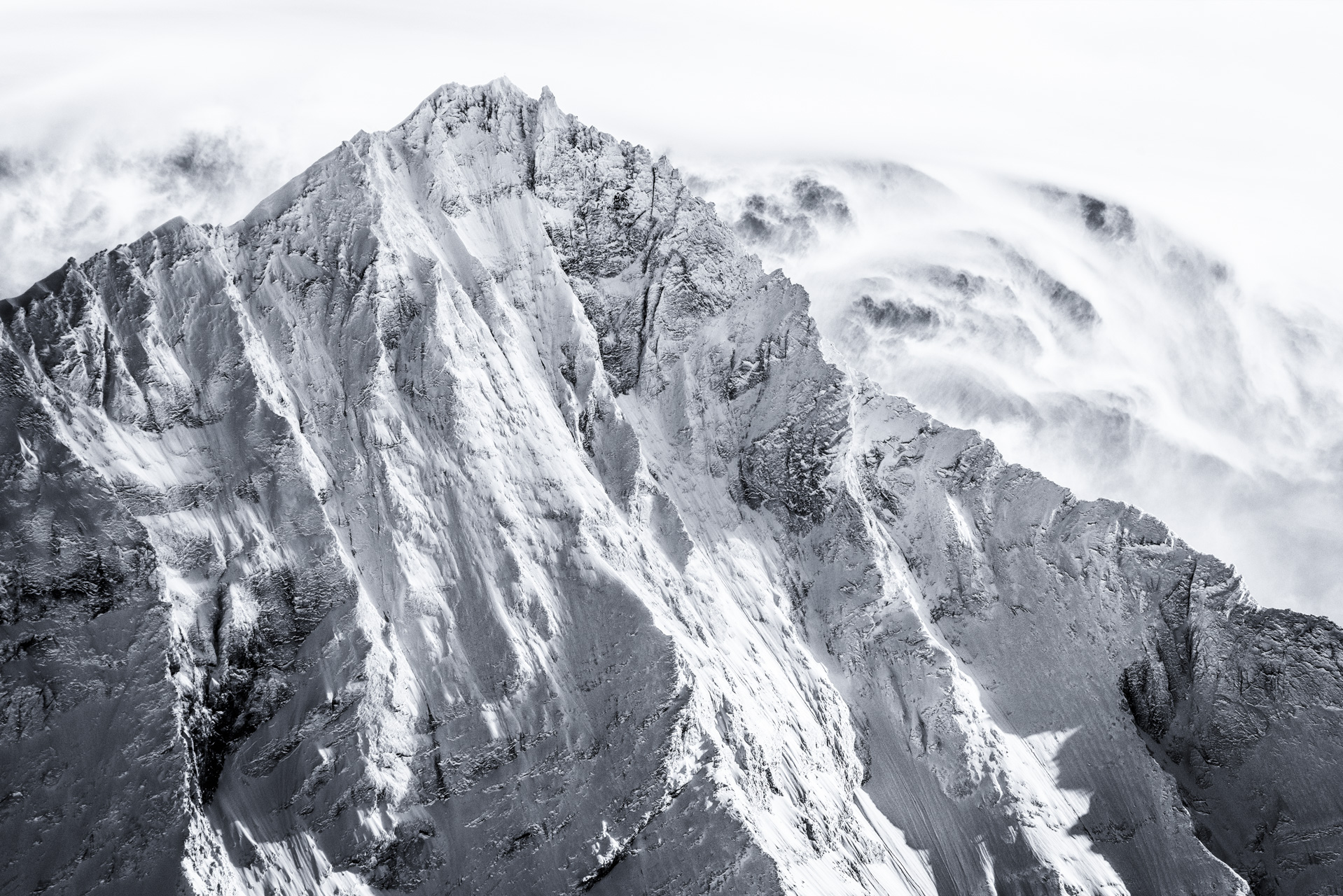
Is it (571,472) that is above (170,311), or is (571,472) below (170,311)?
below

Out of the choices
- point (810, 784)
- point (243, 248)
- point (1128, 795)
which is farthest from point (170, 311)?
point (1128, 795)

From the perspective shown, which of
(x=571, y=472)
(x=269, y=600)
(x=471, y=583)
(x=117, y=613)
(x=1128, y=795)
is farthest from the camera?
(x=1128, y=795)

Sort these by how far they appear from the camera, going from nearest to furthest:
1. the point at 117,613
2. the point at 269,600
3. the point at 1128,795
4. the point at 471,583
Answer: the point at 117,613, the point at 269,600, the point at 471,583, the point at 1128,795

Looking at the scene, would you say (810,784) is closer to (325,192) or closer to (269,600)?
(269,600)

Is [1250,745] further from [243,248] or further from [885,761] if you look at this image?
[243,248]

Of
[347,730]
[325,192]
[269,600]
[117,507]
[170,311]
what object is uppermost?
[325,192]

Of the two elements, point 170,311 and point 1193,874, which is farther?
point 1193,874
